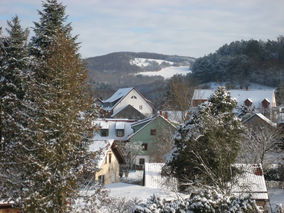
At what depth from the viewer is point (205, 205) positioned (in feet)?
36.8

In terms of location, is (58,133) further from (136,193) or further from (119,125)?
(119,125)

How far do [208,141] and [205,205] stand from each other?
868 centimetres

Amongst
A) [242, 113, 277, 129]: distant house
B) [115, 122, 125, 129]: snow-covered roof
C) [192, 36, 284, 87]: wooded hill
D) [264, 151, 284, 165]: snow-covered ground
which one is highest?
[192, 36, 284, 87]: wooded hill

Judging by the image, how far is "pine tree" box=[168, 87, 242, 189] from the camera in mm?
19172

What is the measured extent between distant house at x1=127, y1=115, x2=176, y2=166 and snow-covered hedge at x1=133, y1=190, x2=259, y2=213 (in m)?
28.5

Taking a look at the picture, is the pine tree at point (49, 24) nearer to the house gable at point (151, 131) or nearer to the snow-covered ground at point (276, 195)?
the snow-covered ground at point (276, 195)

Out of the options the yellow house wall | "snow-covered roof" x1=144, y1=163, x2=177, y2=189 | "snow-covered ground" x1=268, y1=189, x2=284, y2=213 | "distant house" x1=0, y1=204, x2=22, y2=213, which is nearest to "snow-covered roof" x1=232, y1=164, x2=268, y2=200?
"snow-covered ground" x1=268, y1=189, x2=284, y2=213

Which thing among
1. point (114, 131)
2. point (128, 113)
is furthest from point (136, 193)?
point (128, 113)

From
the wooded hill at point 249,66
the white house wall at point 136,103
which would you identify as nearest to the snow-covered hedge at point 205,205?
the white house wall at point 136,103

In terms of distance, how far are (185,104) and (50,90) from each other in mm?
27214

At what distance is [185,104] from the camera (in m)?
39.5

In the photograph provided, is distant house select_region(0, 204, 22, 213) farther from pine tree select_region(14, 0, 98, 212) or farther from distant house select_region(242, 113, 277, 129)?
distant house select_region(242, 113, 277, 129)

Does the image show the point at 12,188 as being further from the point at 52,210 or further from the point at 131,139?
the point at 131,139

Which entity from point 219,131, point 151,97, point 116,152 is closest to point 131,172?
point 116,152
